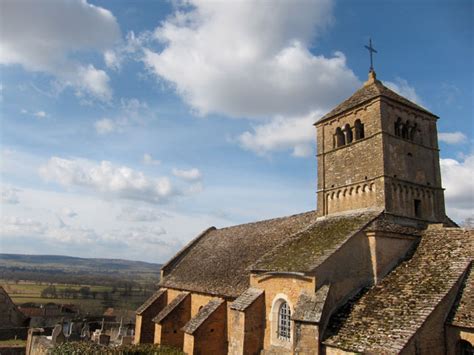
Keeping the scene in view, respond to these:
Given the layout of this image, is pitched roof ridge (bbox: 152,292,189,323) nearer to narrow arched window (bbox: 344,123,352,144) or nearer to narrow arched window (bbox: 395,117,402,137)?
narrow arched window (bbox: 344,123,352,144)

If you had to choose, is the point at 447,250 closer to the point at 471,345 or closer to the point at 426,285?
the point at 426,285

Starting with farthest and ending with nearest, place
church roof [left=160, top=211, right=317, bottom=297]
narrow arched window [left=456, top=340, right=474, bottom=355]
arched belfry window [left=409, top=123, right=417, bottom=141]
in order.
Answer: church roof [left=160, top=211, right=317, bottom=297] < arched belfry window [left=409, top=123, right=417, bottom=141] < narrow arched window [left=456, top=340, right=474, bottom=355]

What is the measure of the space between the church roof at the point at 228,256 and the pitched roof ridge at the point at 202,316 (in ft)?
1.72

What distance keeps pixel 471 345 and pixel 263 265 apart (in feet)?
29.5

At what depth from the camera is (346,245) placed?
17.3 meters

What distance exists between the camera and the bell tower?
19562mm

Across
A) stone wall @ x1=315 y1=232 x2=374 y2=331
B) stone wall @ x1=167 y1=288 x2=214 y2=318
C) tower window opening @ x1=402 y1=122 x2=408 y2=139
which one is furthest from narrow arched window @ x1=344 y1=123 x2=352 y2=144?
stone wall @ x1=167 y1=288 x2=214 y2=318

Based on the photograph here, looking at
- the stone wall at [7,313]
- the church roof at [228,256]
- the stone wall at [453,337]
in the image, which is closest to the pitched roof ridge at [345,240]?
the stone wall at [453,337]

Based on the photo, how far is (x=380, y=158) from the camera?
19422 mm

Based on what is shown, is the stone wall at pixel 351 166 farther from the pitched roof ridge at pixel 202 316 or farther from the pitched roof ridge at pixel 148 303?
the pitched roof ridge at pixel 148 303

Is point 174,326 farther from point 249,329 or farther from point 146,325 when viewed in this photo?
point 249,329

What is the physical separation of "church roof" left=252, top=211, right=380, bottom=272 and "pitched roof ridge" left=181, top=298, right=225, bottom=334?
446cm

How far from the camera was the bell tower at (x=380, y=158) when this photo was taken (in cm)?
1956

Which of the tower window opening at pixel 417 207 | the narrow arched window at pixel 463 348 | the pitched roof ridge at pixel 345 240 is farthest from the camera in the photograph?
the tower window opening at pixel 417 207
